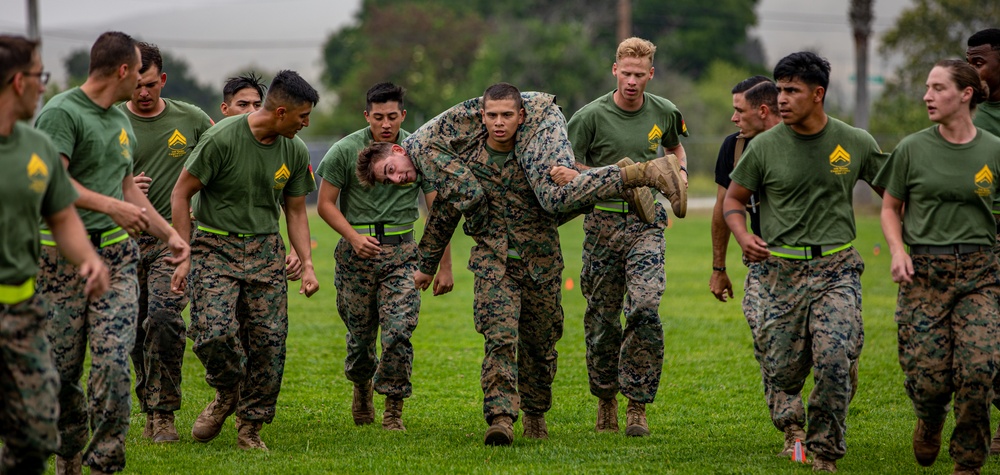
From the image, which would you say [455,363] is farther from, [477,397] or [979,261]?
Result: [979,261]

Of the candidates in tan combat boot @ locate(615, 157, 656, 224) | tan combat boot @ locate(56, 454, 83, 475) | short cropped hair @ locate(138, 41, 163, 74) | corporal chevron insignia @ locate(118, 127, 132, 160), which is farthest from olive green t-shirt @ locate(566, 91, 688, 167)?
tan combat boot @ locate(56, 454, 83, 475)

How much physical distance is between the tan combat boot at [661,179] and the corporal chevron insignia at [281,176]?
2.37 metres

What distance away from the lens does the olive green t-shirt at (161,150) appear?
8.88 m

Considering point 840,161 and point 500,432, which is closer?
point 840,161

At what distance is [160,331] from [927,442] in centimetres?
522

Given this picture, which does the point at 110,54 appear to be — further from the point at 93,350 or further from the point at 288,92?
the point at 93,350

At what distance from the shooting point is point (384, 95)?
30.5ft

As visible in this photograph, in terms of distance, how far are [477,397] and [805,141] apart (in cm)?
427

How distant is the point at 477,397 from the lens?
10.6 m

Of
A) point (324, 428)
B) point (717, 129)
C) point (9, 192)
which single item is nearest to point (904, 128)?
point (717, 129)

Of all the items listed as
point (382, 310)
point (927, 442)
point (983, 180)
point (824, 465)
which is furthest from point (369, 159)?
point (927, 442)

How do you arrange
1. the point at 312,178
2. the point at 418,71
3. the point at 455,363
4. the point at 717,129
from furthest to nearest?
the point at 418,71, the point at 717,129, the point at 455,363, the point at 312,178

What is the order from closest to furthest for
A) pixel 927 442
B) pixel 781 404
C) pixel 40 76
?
pixel 40 76 < pixel 927 442 < pixel 781 404

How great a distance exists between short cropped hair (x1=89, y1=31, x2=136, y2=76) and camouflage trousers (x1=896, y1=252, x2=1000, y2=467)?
4.74 meters
